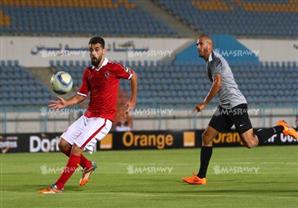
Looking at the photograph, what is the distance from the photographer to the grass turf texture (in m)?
11.5

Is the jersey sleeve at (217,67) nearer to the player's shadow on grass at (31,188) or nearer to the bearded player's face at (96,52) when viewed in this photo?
the bearded player's face at (96,52)

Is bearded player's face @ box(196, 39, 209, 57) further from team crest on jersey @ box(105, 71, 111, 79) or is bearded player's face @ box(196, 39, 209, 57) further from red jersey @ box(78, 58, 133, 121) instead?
team crest on jersey @ box(105, 71, 111, 79)

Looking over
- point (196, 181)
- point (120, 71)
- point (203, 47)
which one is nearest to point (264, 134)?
point (196, 181)

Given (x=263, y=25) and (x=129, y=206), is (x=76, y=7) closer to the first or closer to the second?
(x=263, y=25)

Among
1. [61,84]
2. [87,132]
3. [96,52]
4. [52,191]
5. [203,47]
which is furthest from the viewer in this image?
[203,47]

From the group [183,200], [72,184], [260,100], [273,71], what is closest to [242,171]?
[72,184]

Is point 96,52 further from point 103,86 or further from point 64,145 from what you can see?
point 64,145

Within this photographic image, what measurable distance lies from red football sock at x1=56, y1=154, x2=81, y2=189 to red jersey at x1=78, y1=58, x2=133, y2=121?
725 mm

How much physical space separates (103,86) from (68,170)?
1.37m

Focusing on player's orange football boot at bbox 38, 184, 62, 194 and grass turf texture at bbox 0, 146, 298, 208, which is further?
player's orange football boot at bbox 38, 184, 62, 194

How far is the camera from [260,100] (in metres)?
37.1

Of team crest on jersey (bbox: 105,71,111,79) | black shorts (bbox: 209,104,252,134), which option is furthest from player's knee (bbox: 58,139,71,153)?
black shorts (bbox: 209,104,252,134)

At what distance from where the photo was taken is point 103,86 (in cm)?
1359

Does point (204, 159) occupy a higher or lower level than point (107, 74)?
lower
